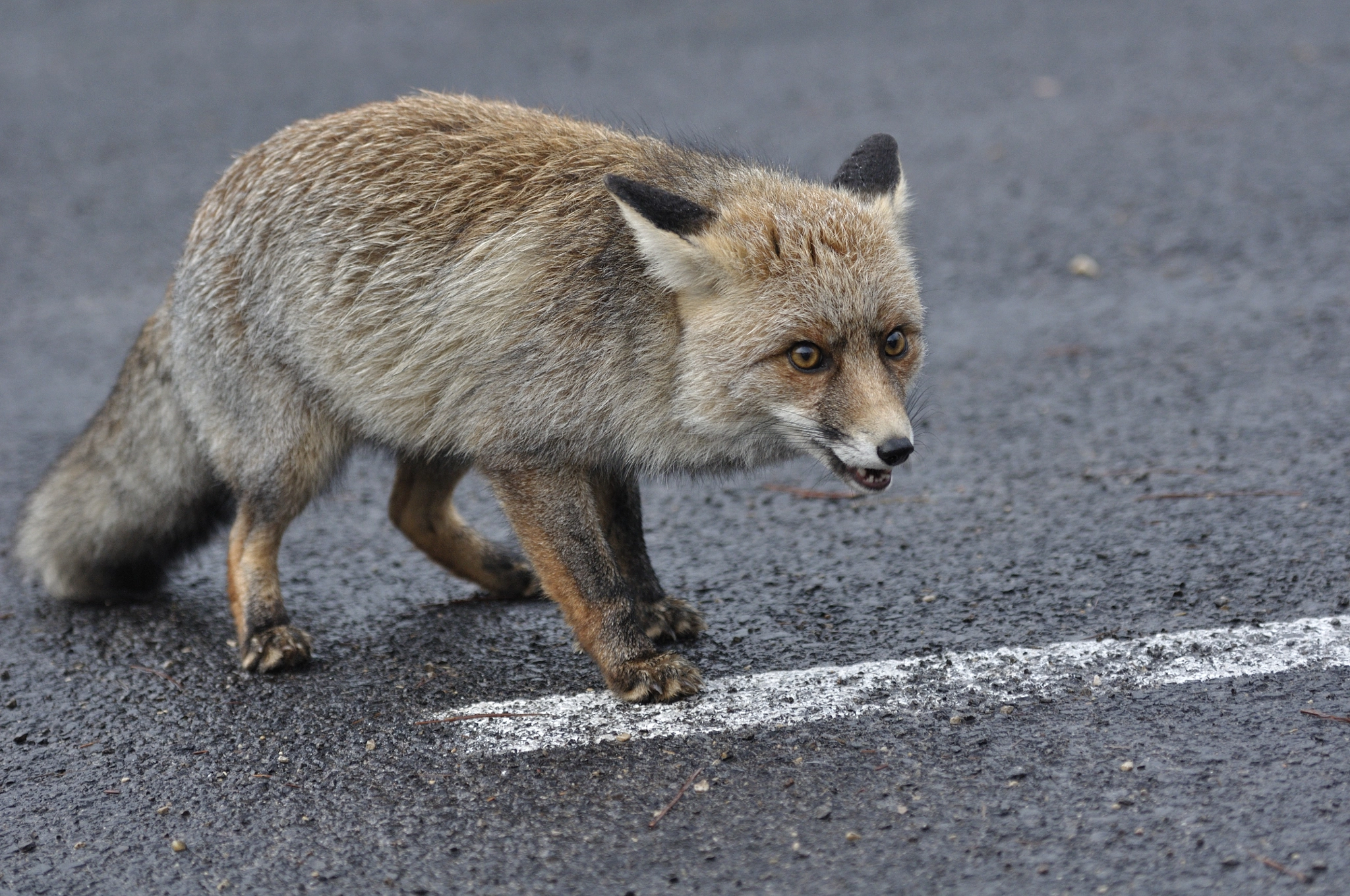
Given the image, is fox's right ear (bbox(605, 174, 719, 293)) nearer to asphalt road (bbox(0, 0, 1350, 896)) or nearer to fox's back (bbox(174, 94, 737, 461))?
fox's back (bbox(174, 94, 737, 461))

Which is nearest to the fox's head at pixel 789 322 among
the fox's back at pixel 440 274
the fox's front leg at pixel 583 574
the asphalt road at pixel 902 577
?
the fox's back at pixel 440 274

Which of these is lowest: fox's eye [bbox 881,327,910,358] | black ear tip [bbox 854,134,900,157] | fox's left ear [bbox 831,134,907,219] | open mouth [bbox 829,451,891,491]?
open mouth [bbox 829,451,891,491]

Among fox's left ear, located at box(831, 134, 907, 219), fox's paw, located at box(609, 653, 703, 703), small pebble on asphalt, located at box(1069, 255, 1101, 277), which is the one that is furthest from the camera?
small pebble on asphalt, located at box(1069, 255, 1101, 277)

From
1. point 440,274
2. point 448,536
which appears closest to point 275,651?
point 448,536

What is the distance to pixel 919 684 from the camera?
411 cm

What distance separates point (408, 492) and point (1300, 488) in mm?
3785

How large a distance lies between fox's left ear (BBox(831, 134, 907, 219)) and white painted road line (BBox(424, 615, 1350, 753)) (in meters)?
1.67

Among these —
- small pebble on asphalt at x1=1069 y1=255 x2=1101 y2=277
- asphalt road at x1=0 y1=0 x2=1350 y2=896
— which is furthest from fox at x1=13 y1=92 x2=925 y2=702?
small pebble on asphalt at x1=1069 y1=255 x2=1101 y2=277

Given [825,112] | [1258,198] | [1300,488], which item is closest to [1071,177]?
[1258,198]

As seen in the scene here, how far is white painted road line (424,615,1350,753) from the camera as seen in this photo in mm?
3967

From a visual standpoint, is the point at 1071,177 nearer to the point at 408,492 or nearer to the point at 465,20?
the point at 408,492

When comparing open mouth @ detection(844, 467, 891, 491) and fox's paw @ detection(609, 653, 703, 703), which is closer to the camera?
open mouth @ detection(844, 467, 891, 491)

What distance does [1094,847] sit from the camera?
3.18 metres

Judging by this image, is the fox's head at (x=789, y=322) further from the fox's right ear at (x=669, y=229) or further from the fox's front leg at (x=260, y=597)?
the fox's front leg at (x=260, y=597)
